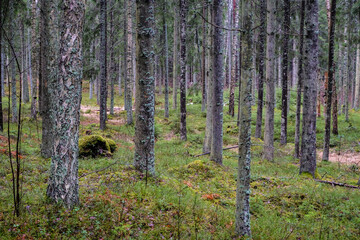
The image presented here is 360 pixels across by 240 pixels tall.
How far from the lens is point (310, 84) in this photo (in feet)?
32.0

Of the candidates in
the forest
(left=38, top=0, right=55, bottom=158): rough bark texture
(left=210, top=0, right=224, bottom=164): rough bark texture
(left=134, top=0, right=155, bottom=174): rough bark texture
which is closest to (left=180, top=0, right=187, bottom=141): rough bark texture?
the forest

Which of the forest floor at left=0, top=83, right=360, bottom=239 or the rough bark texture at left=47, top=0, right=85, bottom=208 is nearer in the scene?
the forest floor at left=0, top=83, right=360, bottom=239

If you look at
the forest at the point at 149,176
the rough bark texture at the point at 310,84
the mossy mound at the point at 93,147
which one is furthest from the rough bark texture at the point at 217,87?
the mossy mound at the point at 93,147

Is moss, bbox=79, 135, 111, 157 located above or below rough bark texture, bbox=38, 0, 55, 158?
below

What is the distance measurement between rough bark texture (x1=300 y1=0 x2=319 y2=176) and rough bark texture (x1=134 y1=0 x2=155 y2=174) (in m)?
6.33

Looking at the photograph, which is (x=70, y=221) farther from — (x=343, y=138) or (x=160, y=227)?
(x=343, y=138)

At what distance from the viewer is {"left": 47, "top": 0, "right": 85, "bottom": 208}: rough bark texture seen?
14.4 feet

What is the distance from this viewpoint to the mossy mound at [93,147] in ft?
33.6

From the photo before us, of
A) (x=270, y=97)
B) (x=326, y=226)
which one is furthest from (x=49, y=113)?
(x=270, y=97)

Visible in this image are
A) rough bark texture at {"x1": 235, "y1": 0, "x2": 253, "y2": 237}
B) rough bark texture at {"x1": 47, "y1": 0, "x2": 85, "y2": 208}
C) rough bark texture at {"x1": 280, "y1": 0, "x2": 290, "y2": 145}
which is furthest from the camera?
rough bark texture at {"x1": 280, "y1": 0, "x2": 290, "y2": 145}

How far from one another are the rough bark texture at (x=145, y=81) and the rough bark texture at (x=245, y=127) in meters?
2.90

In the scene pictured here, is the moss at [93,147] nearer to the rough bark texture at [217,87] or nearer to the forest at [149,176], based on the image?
the forest at [149,176]

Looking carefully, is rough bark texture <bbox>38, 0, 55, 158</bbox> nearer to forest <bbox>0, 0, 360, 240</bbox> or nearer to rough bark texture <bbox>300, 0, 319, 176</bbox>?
forest <bbox>0, 0, 360, 240</bbox>

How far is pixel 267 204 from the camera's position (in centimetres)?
673
